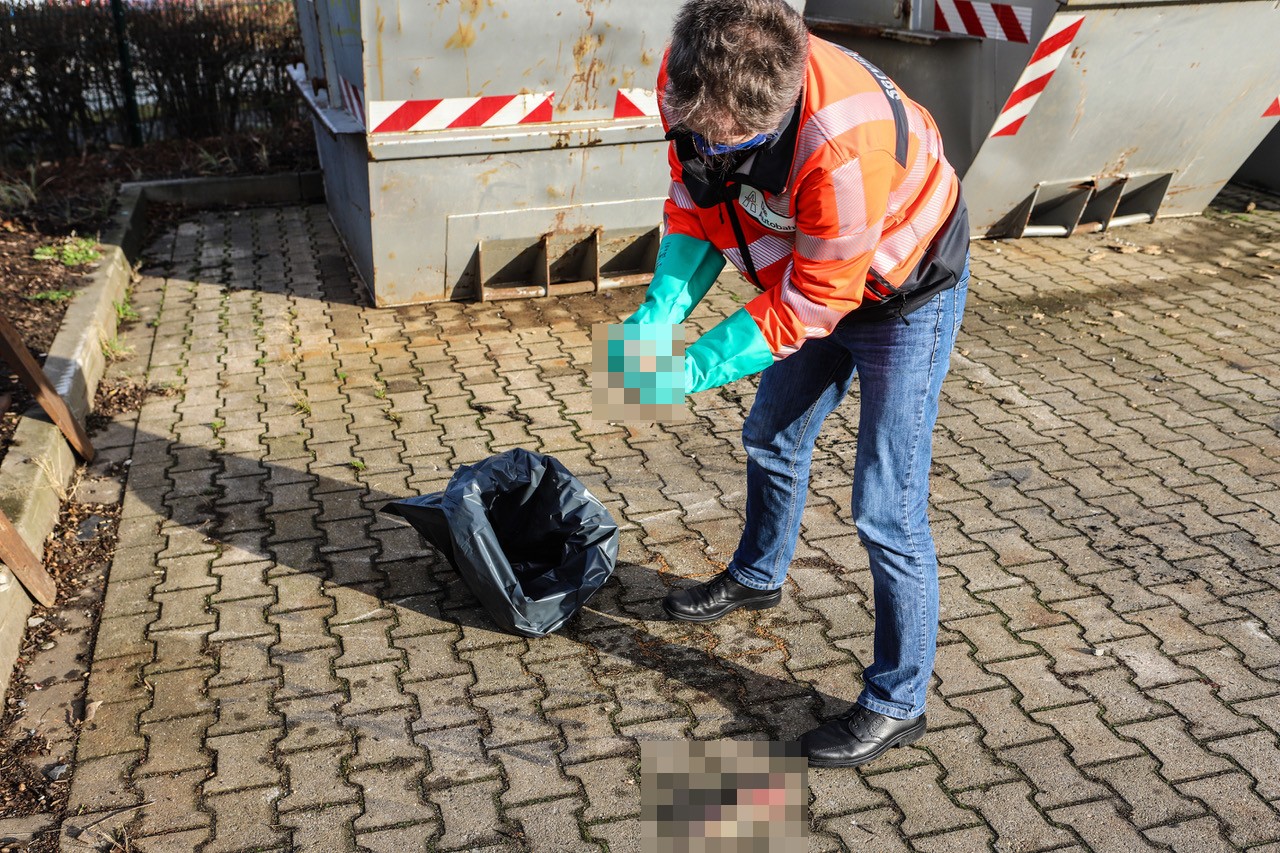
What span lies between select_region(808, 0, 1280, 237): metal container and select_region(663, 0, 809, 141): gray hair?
3928mm

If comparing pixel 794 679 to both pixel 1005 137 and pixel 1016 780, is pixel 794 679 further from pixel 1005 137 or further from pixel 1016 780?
pixel 1005 137

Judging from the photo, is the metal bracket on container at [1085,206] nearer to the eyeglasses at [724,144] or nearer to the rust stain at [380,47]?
the rust stain at [380,47]

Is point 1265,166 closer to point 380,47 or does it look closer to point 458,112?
point 458,112

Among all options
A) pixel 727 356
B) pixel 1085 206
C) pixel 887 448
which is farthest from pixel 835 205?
pixel 1085 206

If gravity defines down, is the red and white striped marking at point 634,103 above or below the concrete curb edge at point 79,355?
above

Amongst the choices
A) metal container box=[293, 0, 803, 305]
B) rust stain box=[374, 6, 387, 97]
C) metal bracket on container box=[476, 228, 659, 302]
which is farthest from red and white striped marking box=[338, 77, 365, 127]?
metal bracket on container box=[476, 228, 659, 302]

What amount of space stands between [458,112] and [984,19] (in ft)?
9.25

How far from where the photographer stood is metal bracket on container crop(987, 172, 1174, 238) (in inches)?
260

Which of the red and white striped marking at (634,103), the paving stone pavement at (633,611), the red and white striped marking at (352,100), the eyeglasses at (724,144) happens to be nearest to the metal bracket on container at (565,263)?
the paving stone pavement at (633,611)

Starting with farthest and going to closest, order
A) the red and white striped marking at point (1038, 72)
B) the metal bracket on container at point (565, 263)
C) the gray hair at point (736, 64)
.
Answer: the metal bracket on container at point (565, 263) → the red and white striped marking at point (1038, 72) → the gray hair at point (736, 64)

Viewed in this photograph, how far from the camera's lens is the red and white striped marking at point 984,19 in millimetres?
5477

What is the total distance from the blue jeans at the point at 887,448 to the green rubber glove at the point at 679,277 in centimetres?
37

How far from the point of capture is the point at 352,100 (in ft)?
17.7

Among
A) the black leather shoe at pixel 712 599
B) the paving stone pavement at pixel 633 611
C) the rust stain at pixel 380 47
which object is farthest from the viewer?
the rust stain at pixel 380 47
